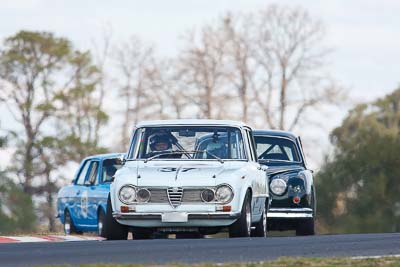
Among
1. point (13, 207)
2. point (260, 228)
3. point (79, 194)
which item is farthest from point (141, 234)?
point (13, 207)

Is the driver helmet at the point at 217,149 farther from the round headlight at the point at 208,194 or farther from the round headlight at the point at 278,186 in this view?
the round headlight at the point at 278,186

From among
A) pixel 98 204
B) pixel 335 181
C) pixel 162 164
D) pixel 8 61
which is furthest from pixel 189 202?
pixel 8 61

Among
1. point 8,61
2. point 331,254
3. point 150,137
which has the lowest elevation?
point 331,254

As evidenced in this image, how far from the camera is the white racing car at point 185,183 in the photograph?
1798 centimetres

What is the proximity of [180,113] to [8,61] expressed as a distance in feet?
26.5

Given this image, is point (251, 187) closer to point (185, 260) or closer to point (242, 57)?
point (185, 260)

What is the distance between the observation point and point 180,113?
6794 centimetres

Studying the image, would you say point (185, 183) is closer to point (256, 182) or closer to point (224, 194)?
point (224, 194)

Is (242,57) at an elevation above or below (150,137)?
A: above

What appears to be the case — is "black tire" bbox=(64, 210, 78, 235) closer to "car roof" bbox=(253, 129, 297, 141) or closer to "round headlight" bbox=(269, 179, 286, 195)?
"car roof" bbox=(253, 129, 297, 141)

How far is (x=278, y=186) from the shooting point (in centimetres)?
2247

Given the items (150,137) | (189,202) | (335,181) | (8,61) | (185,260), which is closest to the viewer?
(185,260)

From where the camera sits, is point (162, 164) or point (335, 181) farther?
point (335, 181)

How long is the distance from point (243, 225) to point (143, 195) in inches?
50.4
